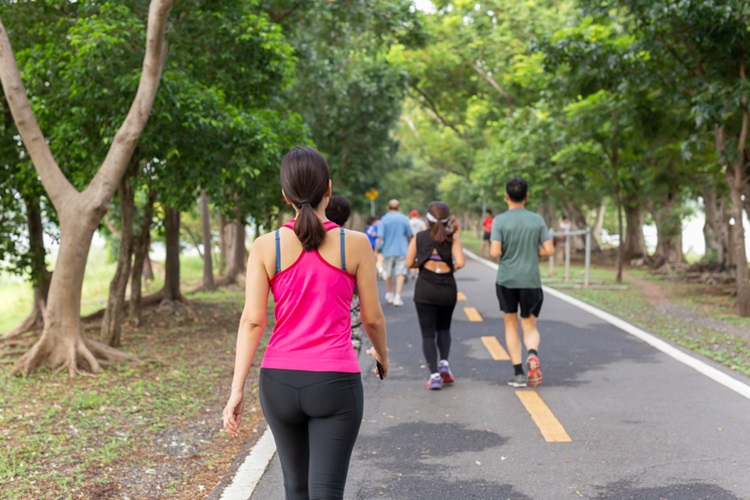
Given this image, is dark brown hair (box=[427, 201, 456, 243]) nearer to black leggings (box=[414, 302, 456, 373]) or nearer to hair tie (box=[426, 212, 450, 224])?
hair tie (box=[426, 212, 450, 224])

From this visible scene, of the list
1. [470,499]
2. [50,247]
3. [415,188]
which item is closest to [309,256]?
[470,499]

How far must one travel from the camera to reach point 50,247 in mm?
13281

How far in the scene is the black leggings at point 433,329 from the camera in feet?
26.0

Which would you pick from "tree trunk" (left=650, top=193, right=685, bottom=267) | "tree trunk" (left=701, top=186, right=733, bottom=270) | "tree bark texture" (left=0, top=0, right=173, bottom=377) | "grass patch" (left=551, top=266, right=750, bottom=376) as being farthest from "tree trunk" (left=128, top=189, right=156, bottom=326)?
"tree trunk" (left=650, top=193, right=685, bottom=267)

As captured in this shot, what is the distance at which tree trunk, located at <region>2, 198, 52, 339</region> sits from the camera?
500 inches

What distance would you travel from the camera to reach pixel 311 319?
3.16 m

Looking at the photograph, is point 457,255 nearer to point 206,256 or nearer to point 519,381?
point 519,381

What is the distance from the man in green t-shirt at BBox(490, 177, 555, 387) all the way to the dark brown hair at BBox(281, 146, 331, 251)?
460 cm

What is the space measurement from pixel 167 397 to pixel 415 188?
74943 mm

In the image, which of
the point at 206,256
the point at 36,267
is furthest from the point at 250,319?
the point at 206,256

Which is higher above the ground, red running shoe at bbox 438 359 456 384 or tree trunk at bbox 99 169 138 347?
tree trunk at bbox 99 169 138 347

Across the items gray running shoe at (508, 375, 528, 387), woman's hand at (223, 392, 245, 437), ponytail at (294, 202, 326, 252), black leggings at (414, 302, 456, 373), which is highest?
ponytail at (294, 202, 326, 252)

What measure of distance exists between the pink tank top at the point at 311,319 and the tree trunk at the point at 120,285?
8013 mm

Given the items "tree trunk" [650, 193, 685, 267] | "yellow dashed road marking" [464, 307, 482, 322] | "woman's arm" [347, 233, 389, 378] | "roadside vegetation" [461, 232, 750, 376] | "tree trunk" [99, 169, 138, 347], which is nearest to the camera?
"woman's arm" [347, 233, 389, 378]
